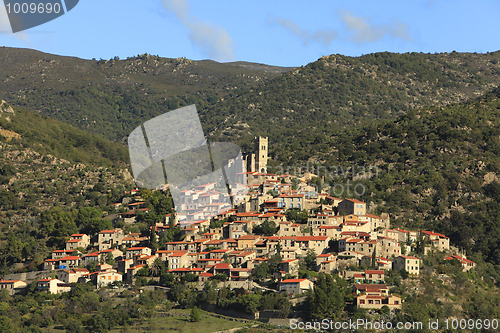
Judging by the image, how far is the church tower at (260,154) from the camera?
303ft

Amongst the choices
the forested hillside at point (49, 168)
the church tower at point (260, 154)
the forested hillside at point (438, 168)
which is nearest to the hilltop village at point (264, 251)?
the forested hillside at point (438, 168)

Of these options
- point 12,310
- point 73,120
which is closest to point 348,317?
point 12,310

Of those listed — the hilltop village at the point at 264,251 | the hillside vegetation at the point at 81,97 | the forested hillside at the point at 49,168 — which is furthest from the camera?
the hillside vegetation at the point at 81,97

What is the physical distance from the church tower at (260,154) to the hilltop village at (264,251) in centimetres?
1680

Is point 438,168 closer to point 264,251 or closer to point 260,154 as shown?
point 260,154

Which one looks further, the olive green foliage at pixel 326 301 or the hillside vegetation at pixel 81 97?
Answer: the hillside vegetation at pixel 81 97

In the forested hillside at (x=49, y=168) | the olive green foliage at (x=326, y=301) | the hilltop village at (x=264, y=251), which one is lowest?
the olive green foliage at (x=326, y=301)

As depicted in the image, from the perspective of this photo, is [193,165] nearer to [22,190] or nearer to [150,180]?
[150,180]

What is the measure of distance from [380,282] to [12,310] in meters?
26.3

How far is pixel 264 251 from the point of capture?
63.5 metres

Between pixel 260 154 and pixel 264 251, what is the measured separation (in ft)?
103

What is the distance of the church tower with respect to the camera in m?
92.4

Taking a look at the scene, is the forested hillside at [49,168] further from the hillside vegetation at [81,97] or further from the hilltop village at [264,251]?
the hillside vegetation at [81,97]

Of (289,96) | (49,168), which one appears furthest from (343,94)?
(49,168)
